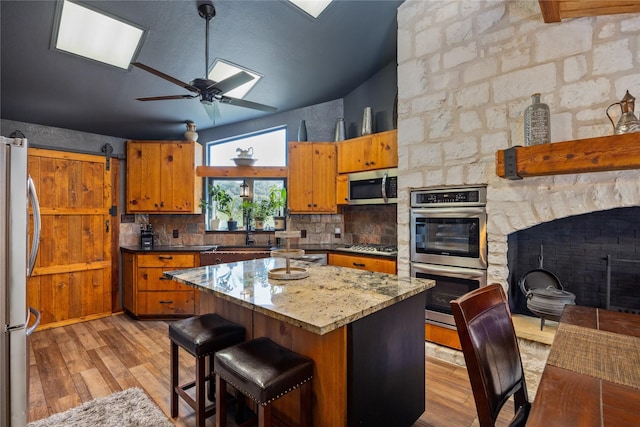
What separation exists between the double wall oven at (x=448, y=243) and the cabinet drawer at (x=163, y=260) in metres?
2.86

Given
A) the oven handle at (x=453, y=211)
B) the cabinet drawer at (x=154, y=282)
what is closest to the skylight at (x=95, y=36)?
the cabinet drawer at (x=154, y=282)

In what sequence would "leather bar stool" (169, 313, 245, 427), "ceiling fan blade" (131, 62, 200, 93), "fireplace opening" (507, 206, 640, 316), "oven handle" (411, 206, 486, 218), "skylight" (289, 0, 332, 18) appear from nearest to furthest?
"leather bar stool" (169, 313, 245, 427)
"ceiling fan blade" (131, 62, 200, 93)
"fireplace opening" (507, 206, 640, 316)
"skylight" (289, 0, 332, 18)
"oven handle" (411, 206, 486, 218)

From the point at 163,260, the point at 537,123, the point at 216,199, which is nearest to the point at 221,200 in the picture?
the point at 216,199

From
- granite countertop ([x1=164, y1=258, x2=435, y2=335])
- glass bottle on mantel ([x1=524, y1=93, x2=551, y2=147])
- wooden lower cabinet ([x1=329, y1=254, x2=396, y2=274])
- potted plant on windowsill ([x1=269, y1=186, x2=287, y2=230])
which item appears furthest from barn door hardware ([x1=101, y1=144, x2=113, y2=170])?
glass bottle on mantel ([x1=524, y1=93, x2=551, y2=147])

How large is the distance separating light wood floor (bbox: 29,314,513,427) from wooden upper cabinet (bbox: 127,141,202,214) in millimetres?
1622

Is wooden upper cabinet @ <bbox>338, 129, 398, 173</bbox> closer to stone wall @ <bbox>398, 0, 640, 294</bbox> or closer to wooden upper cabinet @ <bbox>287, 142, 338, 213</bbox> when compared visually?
wooden upper cabinet @ <bbox>287, 142, 338, 213</bbox>

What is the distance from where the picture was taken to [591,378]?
93 centimetres

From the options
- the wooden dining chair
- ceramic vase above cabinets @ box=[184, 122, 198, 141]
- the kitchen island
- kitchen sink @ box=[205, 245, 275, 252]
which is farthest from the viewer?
ceramic vase above cabinets @ box=[184, 122, 198, 141]

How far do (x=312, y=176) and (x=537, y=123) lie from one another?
2.54 meters

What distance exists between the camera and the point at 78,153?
4023 millimetres

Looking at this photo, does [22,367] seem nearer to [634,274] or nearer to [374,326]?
[374,326]

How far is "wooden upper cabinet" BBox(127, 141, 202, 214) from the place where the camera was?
170 inches

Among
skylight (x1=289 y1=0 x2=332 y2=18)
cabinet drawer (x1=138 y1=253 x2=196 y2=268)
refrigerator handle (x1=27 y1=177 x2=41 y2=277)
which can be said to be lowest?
cabinet drawer (x1=138 y1=253 x2=196 y2=268)

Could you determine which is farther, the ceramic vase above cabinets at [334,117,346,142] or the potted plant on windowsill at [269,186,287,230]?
the potted plant on windowsill at [269,186,287,230]
